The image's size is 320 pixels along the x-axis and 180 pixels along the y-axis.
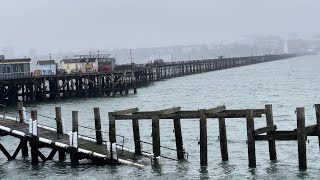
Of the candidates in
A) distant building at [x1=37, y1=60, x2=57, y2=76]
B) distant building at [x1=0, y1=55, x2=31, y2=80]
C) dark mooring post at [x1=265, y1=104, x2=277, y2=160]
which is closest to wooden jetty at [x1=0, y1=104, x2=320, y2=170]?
dark mooring post at [x1=265, y1=104, x2=277, y2=160]

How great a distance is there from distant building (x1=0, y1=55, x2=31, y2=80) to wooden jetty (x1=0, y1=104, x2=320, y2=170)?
151ft

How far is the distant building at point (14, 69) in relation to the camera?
262 ft

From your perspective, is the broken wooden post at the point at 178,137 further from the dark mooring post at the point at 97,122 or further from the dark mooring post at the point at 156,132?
the dark mooring post at the point at 97,122

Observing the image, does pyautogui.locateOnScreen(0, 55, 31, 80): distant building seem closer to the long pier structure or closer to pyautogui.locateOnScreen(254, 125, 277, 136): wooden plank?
the long pier structure

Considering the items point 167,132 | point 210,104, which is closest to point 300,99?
point 210,104

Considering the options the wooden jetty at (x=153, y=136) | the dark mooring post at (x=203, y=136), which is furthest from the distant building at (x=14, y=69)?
the dark mooring post at (x=203, y=136)

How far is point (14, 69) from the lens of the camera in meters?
81.9

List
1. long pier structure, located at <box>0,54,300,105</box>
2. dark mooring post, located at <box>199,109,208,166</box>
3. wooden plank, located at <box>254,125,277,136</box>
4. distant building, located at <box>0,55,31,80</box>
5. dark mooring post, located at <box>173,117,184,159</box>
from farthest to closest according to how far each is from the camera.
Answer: distant building, located at <box>0,55,31,80</box>, long pier structure, located at <box>0,54,300,105</box>, dark mooring post, located at <box>173,117,184,159</box>, dark mooring post, located at <box>199,109,208,166</box>, wooden plank, located at <box>254,125,277,136</box>

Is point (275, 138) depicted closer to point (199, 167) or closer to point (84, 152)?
point (199, 167)

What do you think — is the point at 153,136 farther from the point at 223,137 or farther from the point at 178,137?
the point at 223,137

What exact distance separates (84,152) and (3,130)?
198 inches

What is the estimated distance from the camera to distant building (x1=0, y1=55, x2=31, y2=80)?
7988 centimetres

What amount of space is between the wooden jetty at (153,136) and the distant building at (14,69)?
151 feet

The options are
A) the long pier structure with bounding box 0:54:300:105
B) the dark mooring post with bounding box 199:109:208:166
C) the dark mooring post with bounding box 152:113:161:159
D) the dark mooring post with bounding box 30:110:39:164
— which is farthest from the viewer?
the long pier structure with bounding box 0:54:300:105
